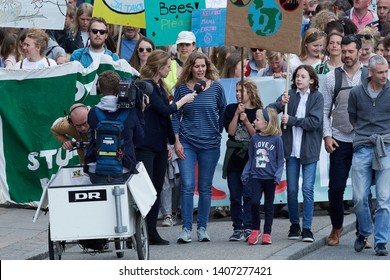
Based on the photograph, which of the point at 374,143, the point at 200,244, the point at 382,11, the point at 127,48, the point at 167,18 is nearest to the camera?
the point at 374,143

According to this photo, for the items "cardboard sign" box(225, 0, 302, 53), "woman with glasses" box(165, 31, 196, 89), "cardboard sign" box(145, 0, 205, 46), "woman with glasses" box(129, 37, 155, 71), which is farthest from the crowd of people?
"cardboard sign" box(145, 0, 205, 46)

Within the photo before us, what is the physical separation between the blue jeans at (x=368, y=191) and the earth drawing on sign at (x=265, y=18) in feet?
5.67

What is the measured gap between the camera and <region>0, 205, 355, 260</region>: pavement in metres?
12.0

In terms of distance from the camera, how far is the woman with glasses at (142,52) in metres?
15.0

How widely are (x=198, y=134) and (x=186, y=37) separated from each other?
2812mm

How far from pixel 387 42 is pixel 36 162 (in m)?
4.34

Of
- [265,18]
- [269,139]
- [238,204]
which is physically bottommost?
[238,204]

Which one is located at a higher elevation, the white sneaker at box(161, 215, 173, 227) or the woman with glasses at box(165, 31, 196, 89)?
the woman with glasses at box(165, 31, 196, 89)

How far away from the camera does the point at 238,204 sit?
1311 cm

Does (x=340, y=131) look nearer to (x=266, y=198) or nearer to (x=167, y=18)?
(x=266, y=198)

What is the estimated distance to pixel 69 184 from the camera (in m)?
11.4

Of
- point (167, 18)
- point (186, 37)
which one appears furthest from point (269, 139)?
point (167, 18)

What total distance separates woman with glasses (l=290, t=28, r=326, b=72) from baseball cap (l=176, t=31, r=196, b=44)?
1264mm

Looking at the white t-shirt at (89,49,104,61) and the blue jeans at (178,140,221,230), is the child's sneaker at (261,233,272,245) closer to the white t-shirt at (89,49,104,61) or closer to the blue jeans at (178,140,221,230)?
the blue jeans at (178,140,221,230)
